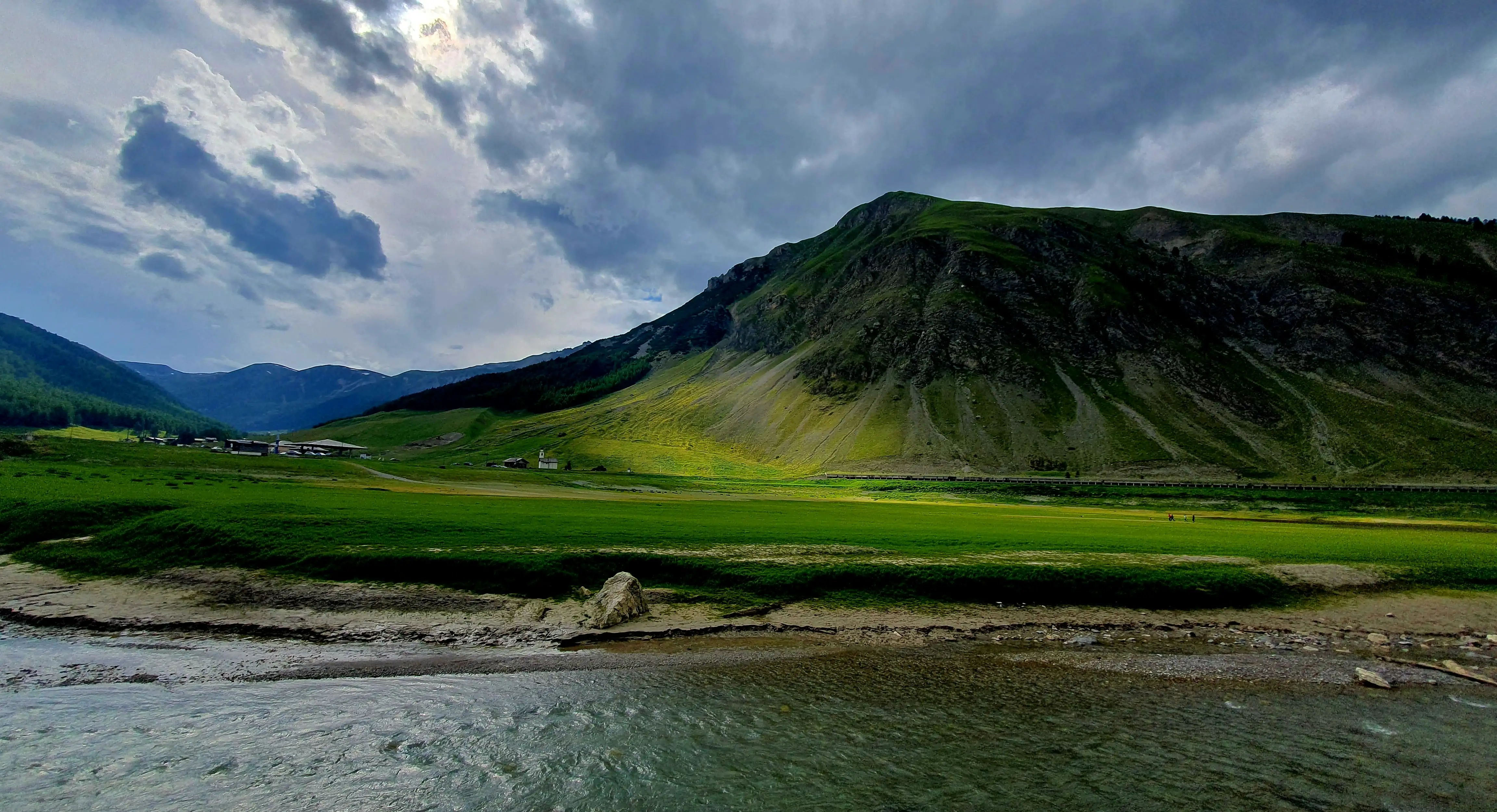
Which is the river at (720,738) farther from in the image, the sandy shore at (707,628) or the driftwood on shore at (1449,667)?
the driftwood on shore at (1449,667)

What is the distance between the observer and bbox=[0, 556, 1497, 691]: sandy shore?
18984 millimetres

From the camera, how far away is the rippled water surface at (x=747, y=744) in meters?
10.6

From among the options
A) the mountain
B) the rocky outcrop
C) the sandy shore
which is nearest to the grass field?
the sandy shore

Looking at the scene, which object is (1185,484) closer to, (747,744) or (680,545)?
(680,545)

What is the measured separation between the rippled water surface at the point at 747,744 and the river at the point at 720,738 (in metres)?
0.06

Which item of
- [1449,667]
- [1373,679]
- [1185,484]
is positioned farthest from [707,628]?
[1185,484]

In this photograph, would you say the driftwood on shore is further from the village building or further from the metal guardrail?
the village building

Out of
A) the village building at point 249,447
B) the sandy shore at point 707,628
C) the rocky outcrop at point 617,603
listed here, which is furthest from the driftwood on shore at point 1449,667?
the village building at point 249,447

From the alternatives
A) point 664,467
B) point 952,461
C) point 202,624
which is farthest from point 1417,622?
point 664,467

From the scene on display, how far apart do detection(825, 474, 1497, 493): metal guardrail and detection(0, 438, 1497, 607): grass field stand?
175 feet

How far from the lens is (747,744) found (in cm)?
1291

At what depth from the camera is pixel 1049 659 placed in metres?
19.3

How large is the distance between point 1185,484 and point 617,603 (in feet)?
430

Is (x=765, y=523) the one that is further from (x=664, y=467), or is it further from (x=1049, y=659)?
(x=664, y=467)
